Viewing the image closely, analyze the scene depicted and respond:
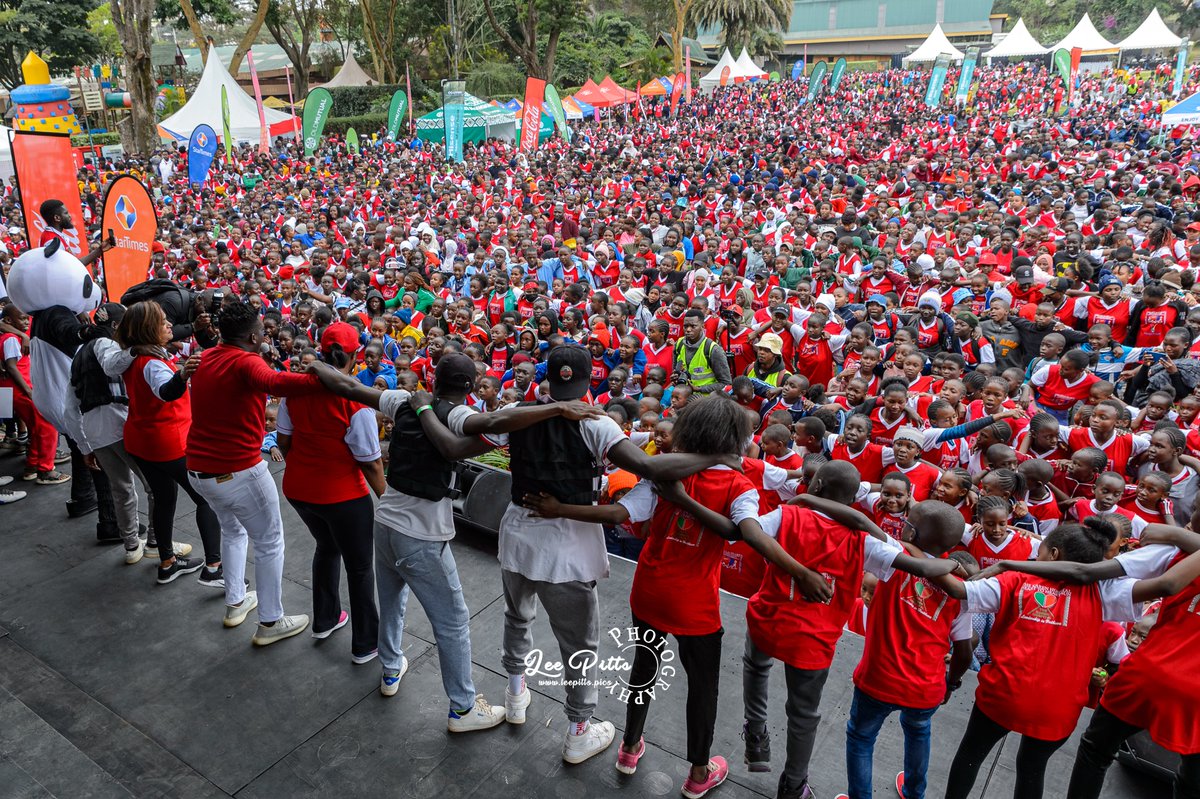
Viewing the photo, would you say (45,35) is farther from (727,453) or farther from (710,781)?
(710,781)

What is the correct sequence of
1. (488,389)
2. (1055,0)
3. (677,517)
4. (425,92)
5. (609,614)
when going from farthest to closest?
1. (1055,0)
2. (425,92)
3. (488,389)
4. (609,614)
5. (677,517)

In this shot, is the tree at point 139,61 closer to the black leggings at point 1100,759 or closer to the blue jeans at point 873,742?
the blue jeans at point 873,742

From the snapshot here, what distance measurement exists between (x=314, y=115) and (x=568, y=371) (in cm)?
1933

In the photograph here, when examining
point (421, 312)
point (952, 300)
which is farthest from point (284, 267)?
point (952, 300)

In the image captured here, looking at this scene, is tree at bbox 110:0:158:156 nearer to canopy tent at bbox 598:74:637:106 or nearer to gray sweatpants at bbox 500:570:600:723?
canopy tent at bbox 598:74:637:106

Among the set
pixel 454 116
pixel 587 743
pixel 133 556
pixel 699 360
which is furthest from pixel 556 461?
pixel 454 116

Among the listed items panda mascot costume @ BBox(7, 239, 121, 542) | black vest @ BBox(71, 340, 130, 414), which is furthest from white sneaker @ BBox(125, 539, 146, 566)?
black vest @ BBox(71, 340, 130, 414)

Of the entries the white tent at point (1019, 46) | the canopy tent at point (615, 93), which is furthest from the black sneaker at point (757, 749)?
the white tent at point (1019, 46)

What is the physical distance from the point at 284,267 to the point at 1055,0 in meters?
64.7

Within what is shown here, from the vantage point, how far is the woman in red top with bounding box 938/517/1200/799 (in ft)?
8.59

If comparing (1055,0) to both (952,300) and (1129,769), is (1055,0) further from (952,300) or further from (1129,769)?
(1129,769)

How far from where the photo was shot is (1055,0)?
187 ft

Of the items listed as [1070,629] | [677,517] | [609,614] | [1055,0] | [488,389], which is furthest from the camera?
[1055,0]

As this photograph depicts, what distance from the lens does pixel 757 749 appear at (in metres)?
3.13
